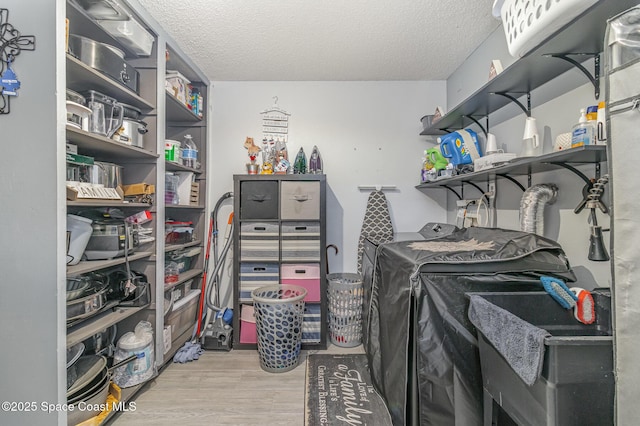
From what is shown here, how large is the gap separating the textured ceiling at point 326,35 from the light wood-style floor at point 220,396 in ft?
7.87

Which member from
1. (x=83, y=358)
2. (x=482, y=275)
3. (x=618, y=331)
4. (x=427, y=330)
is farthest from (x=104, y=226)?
(x=618, y=331)

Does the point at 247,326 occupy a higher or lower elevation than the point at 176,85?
lower

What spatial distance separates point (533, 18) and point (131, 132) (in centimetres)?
210

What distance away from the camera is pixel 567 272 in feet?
3.76

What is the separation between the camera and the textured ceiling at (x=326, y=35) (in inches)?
65.8

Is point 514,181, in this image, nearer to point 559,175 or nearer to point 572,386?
point 559,175

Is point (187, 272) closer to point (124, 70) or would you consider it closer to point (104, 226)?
point (104, 226)

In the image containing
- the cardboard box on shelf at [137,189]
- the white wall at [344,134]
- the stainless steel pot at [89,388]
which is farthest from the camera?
the white wall at [344,134]

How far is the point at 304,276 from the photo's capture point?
2.28 meters

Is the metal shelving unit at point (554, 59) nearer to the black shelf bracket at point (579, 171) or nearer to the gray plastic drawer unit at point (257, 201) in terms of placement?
the black shelf bracket at point (579, 171)

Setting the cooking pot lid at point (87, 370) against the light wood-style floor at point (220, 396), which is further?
the light wood-style floor at point (220, 396)

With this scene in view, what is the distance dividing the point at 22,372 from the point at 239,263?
1281mm

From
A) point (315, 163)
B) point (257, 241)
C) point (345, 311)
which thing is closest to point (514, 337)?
point (345, 311)

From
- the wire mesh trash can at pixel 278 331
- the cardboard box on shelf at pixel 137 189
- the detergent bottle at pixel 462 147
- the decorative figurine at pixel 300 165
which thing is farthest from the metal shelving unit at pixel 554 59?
the cardboard box on shelf at pixel 137 189
